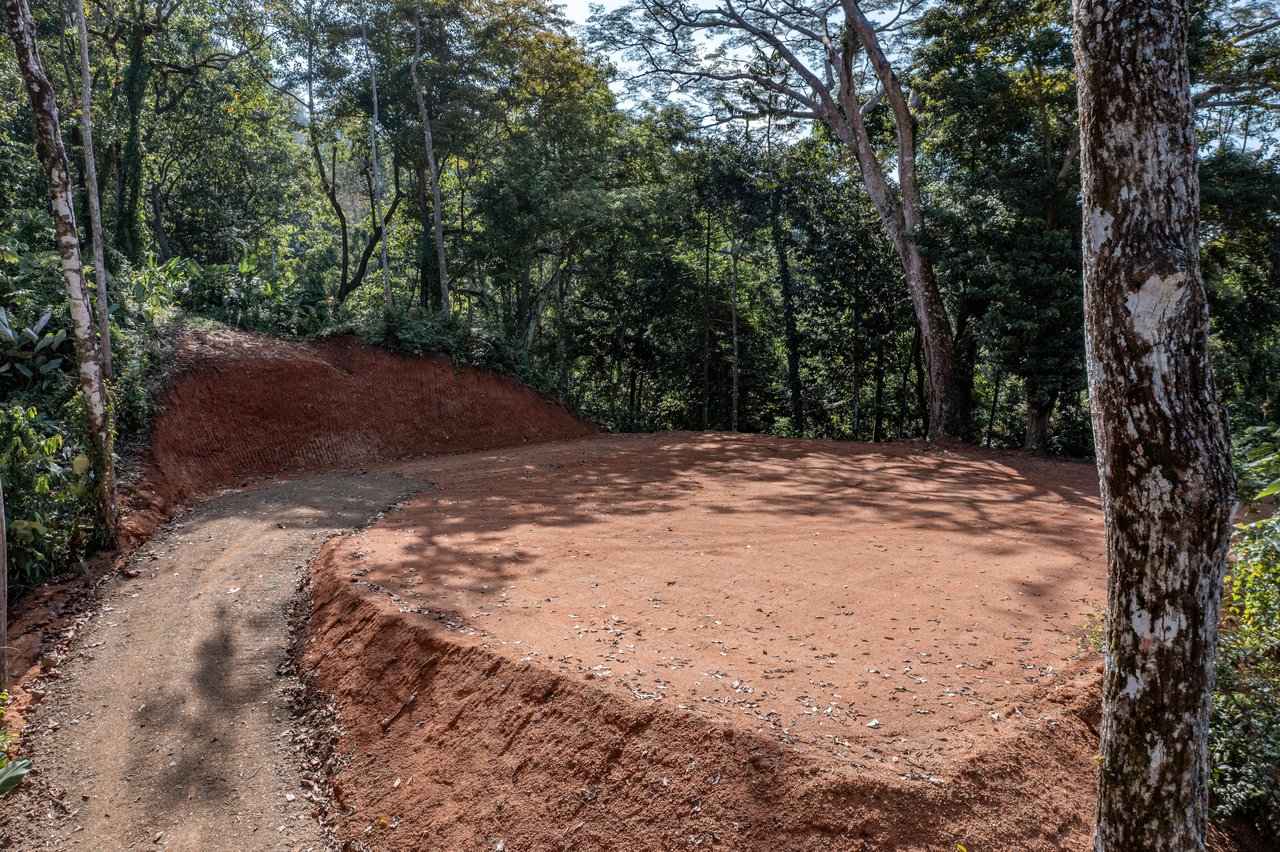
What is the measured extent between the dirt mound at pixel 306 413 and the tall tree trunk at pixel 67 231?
127 centimetres

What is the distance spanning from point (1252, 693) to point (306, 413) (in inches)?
574

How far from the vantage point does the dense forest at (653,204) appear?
48.0 feet

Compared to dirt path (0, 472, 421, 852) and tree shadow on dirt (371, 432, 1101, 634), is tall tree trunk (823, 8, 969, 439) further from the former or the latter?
dirt path (0, 472, 421, 852)

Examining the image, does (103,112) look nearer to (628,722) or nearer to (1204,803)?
(628,722)

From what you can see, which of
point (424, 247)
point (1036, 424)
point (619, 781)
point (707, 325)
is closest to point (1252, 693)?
point (619, 781)

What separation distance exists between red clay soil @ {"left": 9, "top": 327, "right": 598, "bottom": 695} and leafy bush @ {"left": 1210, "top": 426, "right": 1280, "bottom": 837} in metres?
9.58

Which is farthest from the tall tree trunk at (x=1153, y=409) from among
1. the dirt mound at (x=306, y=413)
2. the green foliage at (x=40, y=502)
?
the dirt mound at (x=306, y=413)

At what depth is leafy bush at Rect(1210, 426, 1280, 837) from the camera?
155 inches

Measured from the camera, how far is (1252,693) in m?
4.29

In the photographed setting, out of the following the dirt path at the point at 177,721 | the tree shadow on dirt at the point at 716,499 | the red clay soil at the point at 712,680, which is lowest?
the dirt path at the point at 177,721

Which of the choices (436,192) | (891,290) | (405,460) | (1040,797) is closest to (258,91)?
(436,192)

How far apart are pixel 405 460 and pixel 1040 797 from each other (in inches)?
515

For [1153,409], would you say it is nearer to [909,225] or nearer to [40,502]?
[40,502]

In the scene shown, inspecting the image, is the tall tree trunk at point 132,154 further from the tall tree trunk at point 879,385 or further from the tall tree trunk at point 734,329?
the tall tree trunk at point 879,385
